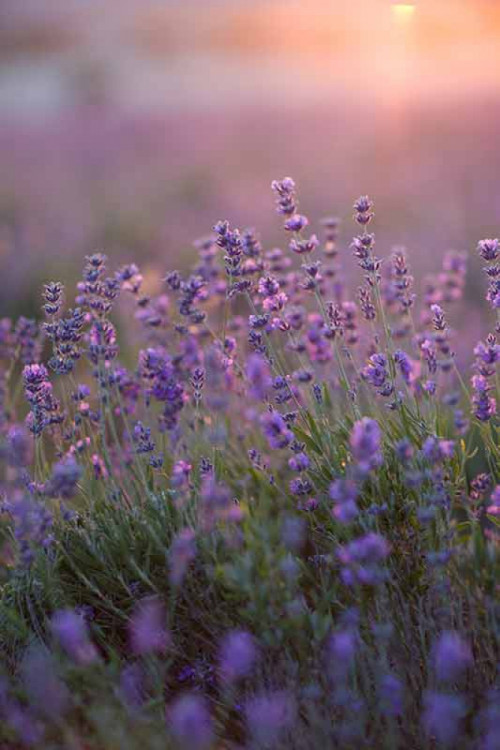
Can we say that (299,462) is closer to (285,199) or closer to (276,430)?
(276,430)

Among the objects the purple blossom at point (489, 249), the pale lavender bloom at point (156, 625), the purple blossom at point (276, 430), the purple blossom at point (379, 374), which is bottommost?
the pale lavender bloom at point (156, 625)

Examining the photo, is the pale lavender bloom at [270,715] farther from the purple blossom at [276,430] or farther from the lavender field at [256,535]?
the purple blossom at [276,430]

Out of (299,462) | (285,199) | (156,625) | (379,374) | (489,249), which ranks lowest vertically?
(156,625)

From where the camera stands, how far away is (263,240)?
8617 millimetres

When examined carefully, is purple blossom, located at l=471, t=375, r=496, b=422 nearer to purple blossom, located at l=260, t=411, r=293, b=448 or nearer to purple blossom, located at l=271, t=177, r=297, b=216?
purple blossom, located at l=260, t=411, r=293, b=448

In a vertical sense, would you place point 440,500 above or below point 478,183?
above

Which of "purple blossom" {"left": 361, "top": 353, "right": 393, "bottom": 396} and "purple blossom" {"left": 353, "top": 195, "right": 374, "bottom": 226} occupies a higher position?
"purple blossom" {"left": 353, "top": 195, "right": 374, "bottom": 226}

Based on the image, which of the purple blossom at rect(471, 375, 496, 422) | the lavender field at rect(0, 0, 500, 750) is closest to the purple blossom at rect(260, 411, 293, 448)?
the lavender field at rect(0, 0, 500, 750)

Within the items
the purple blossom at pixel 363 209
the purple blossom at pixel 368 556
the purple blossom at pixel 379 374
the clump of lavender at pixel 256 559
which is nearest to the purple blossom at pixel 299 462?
the clump of lavender at pixel 256 559

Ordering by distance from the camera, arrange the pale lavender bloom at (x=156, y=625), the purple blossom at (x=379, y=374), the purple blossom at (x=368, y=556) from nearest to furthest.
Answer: the purple blossom at (x=368, y=556), the pale lavender bloom at (x=156, y=625), the purple blossom at (x=379, y=374)

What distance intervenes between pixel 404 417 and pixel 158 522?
0.76m

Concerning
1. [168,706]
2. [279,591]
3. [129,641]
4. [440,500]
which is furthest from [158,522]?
[440,500]

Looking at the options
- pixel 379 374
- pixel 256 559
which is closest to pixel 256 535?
pixel 256 559

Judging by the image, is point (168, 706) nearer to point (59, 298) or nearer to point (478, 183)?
point (59, 298)
